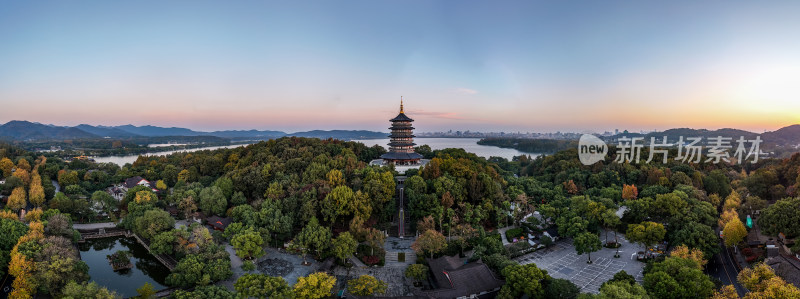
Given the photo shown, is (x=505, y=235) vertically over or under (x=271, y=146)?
under

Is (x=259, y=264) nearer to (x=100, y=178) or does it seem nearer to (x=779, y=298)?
(x=779, y=298)

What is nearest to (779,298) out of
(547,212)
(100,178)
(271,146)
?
(547,212)

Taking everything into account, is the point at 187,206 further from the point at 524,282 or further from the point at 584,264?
the point at 584,264

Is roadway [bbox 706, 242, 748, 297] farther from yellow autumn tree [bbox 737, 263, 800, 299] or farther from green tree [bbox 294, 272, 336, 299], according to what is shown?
green tree [bbox 294, 272, 336, 299]

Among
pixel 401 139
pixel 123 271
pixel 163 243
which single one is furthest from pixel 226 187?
pixel 401 139

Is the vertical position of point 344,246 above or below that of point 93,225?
above
